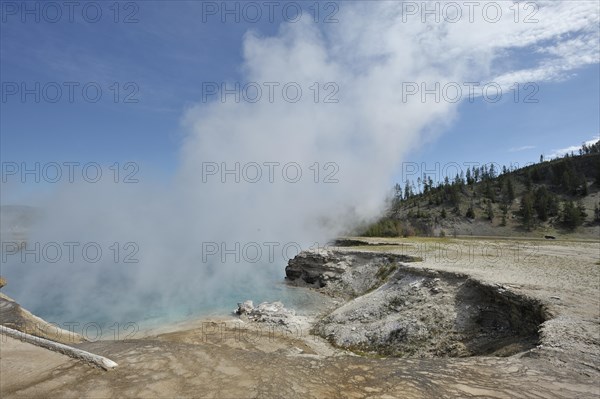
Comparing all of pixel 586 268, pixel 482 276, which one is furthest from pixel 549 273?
pixel 482 276

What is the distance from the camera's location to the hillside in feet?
295

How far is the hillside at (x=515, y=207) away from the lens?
90.0m

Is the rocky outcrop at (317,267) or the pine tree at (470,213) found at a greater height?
the pine tree at (470,213)

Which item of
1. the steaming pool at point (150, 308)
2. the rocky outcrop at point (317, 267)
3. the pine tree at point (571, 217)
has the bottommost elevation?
the steaming pool at point (150, 308)

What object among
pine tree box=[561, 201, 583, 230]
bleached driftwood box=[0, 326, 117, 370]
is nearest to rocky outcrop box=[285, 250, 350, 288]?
bleached driftwood box=[0, 326, 117, 370]

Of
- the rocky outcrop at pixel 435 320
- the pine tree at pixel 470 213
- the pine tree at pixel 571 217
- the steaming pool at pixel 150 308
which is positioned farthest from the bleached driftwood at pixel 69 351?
the pine tree at pixel 470 213

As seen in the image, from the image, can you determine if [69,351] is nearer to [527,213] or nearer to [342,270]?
[342,270]

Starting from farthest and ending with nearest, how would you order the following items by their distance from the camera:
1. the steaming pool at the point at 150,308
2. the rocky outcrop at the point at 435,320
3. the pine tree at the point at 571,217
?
the pine tree at the point at 571,217, the steaming pool at the point at 150,308, the rocky outcrop at the point at 435,320

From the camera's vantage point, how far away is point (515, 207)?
371 feet

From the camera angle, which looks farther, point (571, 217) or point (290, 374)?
point (571, 217)

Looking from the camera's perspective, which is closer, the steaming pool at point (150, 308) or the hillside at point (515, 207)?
the steaming pool at point (150, 308)

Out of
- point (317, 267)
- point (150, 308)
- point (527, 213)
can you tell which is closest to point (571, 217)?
point (527, 213)

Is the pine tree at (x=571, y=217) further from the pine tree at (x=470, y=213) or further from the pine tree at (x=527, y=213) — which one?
the pine tree at (x=470, y=213)

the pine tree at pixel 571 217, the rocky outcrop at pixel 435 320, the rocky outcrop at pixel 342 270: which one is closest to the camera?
the rocky outcrop at pixel 435 320
